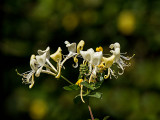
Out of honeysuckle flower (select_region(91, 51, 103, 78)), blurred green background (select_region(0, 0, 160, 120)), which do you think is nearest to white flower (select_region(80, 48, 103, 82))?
honeysuckle flower (select_region(91, 51, 103, 78))

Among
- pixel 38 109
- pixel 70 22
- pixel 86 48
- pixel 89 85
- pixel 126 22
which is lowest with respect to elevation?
pixel 89 85

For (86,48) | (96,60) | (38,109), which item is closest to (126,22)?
(86,48)

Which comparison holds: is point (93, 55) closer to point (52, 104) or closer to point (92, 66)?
point (92, 66)

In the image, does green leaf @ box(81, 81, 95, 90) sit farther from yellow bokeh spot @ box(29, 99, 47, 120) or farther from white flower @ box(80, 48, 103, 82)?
yellow bokeh spot @ box(29, 99, 47, 120)

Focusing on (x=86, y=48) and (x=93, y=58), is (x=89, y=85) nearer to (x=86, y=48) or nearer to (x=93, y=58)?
(x=93, y=58)

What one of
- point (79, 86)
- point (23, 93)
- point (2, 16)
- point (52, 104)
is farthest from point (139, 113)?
point (79, 86)

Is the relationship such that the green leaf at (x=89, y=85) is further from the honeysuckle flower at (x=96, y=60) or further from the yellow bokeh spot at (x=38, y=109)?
the yellow bokeh spot at (x=38, y=109)

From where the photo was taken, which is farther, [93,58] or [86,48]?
[86,48]
